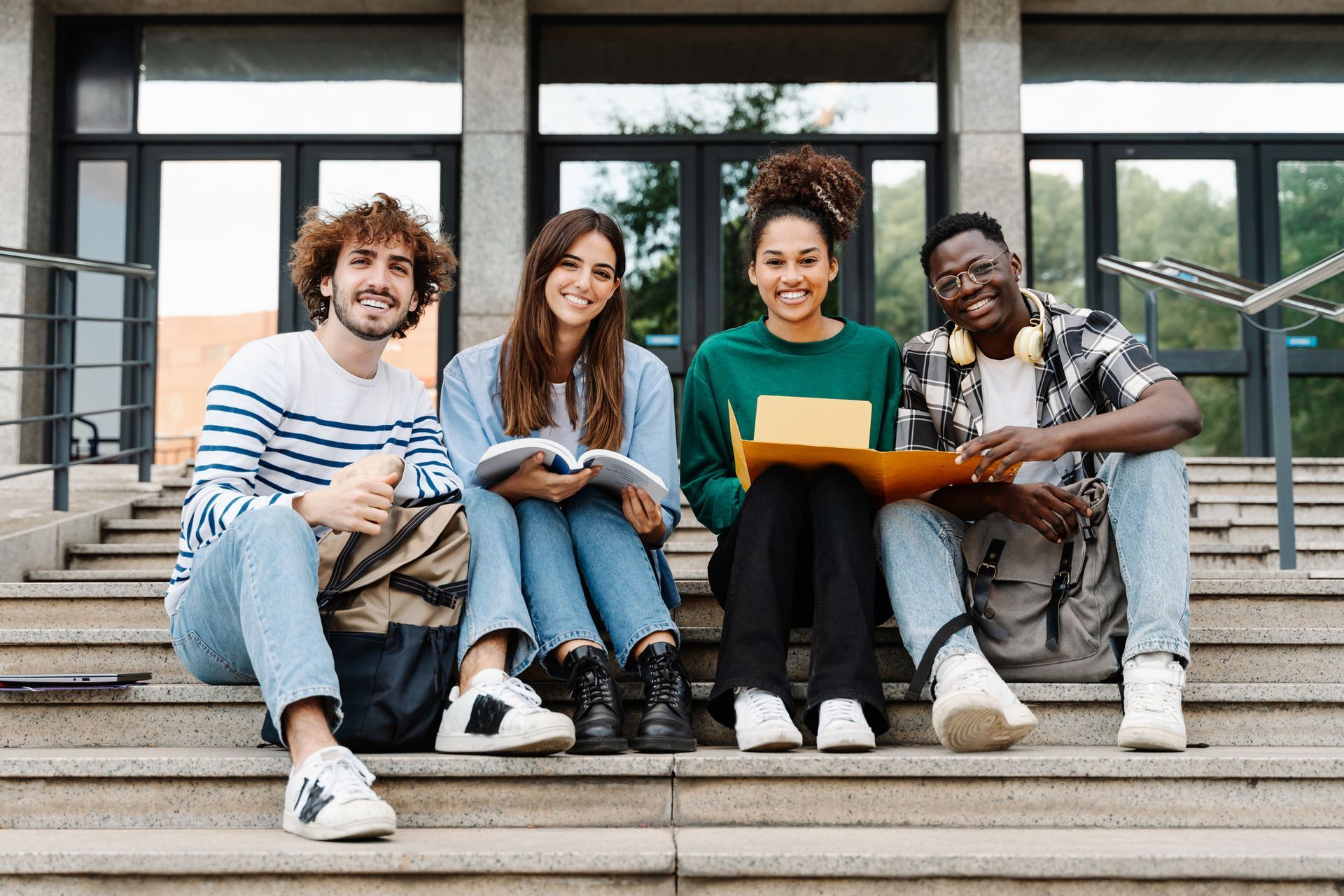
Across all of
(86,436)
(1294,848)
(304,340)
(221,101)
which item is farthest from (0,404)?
(1294,848)

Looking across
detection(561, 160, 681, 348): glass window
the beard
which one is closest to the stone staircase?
the beard

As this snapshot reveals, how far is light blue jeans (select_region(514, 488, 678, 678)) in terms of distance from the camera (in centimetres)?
269

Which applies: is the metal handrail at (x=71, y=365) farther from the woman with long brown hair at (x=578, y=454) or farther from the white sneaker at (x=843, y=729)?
the white sneaker at (x=843, y=729)

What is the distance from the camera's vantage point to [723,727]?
2803 mm

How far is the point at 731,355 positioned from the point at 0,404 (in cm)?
579

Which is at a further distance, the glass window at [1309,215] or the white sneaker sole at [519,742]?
the glass window at [1309,215]

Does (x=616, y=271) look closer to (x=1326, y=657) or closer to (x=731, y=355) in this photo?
(x=731, y=355)

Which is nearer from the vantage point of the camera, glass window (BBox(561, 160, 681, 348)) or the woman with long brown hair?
the woman with long brown hair

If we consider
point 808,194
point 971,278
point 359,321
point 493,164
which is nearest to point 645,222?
point 493,164

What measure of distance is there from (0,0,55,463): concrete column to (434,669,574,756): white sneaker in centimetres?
601

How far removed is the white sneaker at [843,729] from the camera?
8.09 feet

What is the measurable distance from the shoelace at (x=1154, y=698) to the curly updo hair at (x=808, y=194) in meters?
1.44

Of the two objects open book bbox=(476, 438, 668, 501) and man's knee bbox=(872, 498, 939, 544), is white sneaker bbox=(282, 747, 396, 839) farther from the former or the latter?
man's knee bbox=(872, 498, 939, 544)

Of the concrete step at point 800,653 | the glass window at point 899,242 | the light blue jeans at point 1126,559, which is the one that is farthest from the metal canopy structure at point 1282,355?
the glass window at point 899,242
